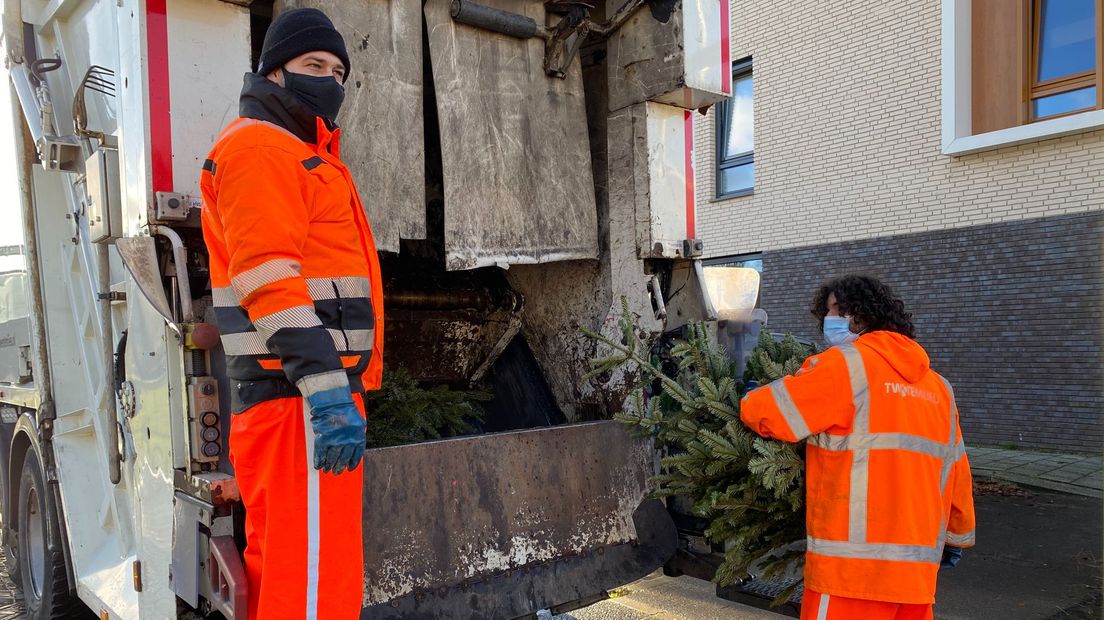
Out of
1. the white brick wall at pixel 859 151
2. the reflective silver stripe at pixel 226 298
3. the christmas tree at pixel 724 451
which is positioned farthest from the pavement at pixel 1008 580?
the white brick wall at pixel 859 151

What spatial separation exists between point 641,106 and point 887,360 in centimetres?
143

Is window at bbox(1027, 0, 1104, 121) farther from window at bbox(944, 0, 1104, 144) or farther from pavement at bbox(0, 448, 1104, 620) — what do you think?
pavement at bbox(0, 448, 1104, 620)

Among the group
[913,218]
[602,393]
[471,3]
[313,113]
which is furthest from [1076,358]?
[313,113]

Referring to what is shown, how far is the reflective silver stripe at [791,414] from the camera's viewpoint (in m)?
2.43

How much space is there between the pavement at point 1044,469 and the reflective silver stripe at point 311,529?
256 inches

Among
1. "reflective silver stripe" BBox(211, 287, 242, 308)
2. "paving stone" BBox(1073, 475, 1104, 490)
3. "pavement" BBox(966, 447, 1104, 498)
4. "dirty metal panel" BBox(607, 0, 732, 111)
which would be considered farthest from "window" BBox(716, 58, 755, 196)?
"reflective silver stripe" BBox(211, 287, 242, 308)

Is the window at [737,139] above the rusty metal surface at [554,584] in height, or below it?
above

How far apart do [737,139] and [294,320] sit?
1062cm

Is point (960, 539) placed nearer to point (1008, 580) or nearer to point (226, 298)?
point (1008, 580)

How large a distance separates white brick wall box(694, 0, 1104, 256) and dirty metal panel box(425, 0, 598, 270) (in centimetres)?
662

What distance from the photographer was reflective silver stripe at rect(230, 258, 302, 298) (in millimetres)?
1855

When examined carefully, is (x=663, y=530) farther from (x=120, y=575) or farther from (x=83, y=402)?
(x=83, y=402)

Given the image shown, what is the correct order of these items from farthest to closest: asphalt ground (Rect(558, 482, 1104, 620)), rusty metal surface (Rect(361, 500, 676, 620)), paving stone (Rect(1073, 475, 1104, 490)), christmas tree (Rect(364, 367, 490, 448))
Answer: paving stone (Rect(1073, 475, 1104, 490)), asphalt ground (Rect(558, 482, 1104, 620)), christmas tree (Rect(364, 367, 490, 448)), rusty metal surface (Rect(361, 500, 676, 620))

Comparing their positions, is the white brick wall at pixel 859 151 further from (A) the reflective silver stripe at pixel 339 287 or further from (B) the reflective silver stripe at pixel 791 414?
(A) the reflective silver stripe at pixel 339 287
